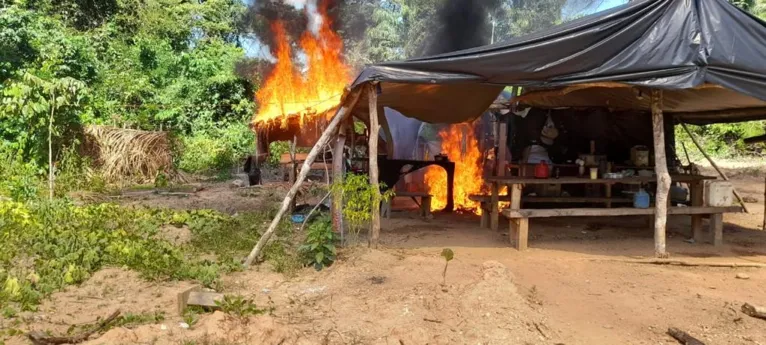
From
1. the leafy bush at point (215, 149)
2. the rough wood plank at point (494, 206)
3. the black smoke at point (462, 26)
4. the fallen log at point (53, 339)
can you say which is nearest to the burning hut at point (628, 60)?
the rough wood plank at point (494, 206)

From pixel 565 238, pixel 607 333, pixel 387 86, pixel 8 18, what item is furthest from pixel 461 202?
pixel 8 18

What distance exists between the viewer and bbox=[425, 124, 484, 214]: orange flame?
39.9 feet

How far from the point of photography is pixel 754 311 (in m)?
4.64

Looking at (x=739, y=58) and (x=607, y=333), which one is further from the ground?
(x=739, y=58)

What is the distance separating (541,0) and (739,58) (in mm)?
19827

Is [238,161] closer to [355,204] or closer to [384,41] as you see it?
[384,41]

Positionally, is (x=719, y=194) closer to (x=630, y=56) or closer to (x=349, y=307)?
(x=630, y=56)

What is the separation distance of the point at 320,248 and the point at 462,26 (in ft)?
37.5

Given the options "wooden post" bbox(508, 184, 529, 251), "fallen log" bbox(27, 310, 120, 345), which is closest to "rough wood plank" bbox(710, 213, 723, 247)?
"wooden post" bbox(508, 184, 529, 251)

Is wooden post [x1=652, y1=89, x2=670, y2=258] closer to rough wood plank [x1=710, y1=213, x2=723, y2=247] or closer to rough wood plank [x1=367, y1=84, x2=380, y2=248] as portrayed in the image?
rough wood plank [x1=710, y1=213, x2=723, y2=247]

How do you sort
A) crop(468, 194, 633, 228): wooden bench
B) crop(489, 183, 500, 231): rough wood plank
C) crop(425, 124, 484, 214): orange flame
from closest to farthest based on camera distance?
crop(489, 183, 500, 231): rough wood plank
crop(468, 194, 633, 228): wooden bench
crop(425, 124, 484, 214): orange flame

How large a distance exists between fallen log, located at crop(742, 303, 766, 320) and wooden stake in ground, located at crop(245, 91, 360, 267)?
4557 millimetres

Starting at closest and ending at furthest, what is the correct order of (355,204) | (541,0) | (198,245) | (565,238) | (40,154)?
(355,204)
(198,245)
(565,238)
(40,154)
(541,0)

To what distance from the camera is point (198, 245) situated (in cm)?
707
